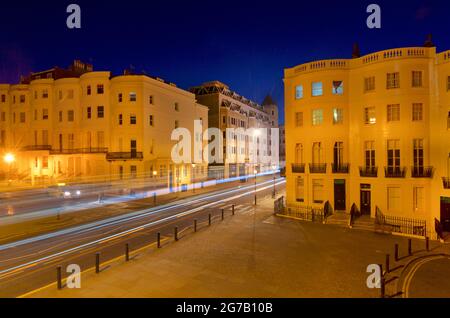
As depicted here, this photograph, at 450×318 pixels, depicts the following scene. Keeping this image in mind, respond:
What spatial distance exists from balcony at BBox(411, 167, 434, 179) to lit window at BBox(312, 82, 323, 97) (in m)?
9.50

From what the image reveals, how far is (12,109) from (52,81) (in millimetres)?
Result: 10608

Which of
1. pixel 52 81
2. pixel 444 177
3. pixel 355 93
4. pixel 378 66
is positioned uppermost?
pixel 52 81

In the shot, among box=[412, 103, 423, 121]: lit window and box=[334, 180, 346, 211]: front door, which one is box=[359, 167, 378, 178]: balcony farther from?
box=[412, 103, 423, 121]: lit window

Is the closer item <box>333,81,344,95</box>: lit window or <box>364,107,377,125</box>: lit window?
<box>364,107,377,125</box>: lit window

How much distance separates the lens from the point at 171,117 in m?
48.3

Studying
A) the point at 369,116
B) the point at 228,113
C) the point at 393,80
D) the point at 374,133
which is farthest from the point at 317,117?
the point at 228,113

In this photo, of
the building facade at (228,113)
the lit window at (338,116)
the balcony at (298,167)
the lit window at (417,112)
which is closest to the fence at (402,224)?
the balcony at (298,167)

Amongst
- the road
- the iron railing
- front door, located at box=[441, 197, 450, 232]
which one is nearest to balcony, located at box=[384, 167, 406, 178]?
front door, located at box=[441, 197, 450, 232]

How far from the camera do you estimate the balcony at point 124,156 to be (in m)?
39.9

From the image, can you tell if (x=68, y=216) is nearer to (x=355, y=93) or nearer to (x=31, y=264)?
(x=31, y=264)

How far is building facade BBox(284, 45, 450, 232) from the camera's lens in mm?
20547

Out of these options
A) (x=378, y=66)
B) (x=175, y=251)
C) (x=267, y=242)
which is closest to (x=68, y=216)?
(x=175, y=251)

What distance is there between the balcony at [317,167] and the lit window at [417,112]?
7426 millimetres
